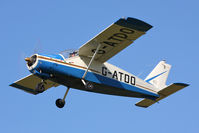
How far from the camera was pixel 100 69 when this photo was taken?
68.0 feet

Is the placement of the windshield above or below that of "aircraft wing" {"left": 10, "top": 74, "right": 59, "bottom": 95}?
above

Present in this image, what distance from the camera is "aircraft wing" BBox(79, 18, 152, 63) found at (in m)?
Result: 18.9

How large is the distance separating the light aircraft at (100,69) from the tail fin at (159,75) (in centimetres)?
81

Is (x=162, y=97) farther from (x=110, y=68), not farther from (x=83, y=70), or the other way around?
(x=83, y=70)

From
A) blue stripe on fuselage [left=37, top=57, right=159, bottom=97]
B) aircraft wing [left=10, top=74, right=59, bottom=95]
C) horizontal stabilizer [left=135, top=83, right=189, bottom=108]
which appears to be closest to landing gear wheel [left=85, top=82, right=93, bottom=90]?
blue stripe on fuselage [left=37, top=57, right=159, bottom=97]

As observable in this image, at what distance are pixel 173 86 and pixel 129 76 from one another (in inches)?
84.7

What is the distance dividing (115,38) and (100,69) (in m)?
1.79

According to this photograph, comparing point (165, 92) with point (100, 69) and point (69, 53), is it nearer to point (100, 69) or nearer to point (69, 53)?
point (100, 69)

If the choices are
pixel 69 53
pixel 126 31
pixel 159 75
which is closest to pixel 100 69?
pixel 69 53

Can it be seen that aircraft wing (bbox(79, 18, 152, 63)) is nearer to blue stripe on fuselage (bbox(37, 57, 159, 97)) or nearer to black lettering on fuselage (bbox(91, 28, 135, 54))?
black lettering on fuselage (bbox(91, 28, 135, 54))

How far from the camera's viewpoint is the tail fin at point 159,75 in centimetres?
2364

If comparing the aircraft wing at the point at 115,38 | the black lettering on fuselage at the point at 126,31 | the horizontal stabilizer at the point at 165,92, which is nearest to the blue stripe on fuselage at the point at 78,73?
the aircraft wing at the point at 115,38

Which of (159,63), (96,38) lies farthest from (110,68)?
(159,63)

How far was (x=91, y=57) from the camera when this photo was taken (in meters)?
20.6
